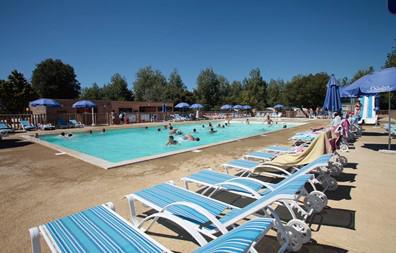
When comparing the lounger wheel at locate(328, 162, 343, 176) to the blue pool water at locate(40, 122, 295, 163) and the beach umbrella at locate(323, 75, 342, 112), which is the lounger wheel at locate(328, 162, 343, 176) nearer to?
the beach umbrella at locate(323, 75, 342, 112)

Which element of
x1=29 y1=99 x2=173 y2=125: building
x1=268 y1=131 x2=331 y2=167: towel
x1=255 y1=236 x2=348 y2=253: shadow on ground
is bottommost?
x1=255 y1=236 x2=348 y2=253: shadow on ground

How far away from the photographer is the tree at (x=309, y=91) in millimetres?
41278

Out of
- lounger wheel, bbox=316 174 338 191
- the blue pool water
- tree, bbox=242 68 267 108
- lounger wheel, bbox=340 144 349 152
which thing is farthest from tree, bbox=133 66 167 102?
lounger wheel, bbox=316 174 338 191

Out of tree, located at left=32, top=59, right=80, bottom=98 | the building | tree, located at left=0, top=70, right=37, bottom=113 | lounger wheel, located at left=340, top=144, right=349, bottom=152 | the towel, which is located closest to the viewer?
the towel

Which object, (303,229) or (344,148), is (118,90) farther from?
(303,229)

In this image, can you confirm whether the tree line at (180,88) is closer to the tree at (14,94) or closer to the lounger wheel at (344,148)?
the tree at (14,94)

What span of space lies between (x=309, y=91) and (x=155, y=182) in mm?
44151

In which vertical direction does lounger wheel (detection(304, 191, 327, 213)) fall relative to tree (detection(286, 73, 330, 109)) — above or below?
below

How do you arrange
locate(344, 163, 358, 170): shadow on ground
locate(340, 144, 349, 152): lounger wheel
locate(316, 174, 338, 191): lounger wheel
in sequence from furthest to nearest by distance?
1. locate(340, 144, 349, 152): lounger wheel
2. locate(344, 163, 358, 170): shadow on ground
3. locate(316, 174, 338, 191): lounger wheel

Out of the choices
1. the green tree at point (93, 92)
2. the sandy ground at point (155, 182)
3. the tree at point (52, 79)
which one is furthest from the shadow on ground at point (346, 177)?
the green tree at point (93, 92)

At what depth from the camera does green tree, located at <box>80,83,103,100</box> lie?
64000mm

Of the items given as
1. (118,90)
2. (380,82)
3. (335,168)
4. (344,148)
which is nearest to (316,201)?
(335,168)

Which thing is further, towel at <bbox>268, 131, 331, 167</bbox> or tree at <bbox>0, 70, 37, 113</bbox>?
tree at <bbox>0, 70, 37, 113</bbox>

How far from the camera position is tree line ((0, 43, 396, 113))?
42.2 m
